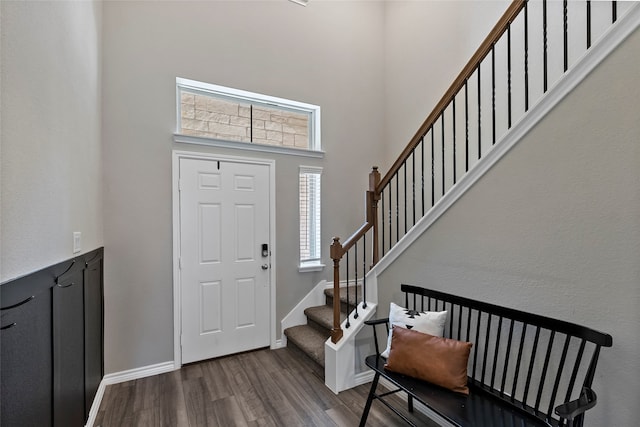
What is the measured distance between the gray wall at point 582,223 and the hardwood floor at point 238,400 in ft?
3.96

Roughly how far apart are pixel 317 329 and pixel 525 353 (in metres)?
2.07

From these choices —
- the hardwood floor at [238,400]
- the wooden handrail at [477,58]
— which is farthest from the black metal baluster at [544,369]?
the wooden handrail at [477,58]

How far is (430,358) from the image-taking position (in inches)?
69.7

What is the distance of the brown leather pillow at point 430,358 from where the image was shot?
5.57ft

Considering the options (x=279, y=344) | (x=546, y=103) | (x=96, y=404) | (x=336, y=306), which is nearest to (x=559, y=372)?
(x=546, y=103)

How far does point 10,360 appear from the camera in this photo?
37.8 inches

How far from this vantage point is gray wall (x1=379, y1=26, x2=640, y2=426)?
1.28 metres

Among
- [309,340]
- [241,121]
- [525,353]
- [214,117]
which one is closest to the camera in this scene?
[525,353]

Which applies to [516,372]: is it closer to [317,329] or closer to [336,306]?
[336,306]

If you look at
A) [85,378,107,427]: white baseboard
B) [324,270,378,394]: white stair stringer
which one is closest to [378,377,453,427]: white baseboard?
[324,270,378,394]: white stair stringer

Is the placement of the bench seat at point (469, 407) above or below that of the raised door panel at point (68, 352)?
below

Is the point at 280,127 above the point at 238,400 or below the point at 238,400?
above

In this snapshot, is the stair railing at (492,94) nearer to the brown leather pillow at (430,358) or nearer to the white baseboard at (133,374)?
the brown leather pillow at (430,358)

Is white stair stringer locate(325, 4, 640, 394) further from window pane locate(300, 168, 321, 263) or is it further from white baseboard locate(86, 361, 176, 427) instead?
white baseboard locate(86, 361, 176, 427)
